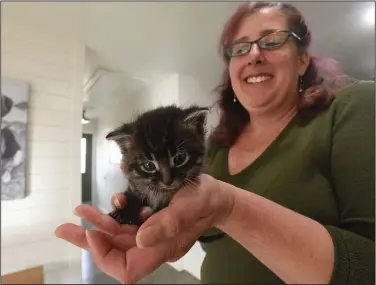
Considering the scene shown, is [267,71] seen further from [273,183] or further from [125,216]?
[125,216]

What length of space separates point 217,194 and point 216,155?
71 millimetres

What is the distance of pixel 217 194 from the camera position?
0.28 metres

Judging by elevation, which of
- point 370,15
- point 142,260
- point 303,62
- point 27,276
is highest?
point 370,15

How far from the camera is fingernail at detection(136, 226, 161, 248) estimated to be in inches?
9.6

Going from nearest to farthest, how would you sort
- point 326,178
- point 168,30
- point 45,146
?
point 326,178
point 45,146
point 168,30

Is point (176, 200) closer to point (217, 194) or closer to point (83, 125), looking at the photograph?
point (217, 194)

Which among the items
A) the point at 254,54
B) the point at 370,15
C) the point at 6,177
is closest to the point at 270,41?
the point at 254,54

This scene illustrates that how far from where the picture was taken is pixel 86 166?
1.12 feet

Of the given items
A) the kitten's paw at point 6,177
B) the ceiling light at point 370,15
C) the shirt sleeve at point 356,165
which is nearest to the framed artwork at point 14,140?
the kitten's paw at point 6,177

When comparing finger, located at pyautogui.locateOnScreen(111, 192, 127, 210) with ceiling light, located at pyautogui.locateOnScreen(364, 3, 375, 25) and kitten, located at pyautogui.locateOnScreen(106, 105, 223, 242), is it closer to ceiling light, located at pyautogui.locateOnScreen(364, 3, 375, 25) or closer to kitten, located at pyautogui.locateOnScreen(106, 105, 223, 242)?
kitten, located at pyautogui.locateOnScreen(106, 105, 223, 242)

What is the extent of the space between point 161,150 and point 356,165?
0.27m

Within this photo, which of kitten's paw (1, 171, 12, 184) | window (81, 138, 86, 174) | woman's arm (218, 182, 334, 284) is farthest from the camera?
kitten's paw (1, 171, 12, 184)

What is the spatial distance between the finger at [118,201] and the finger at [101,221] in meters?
0.02

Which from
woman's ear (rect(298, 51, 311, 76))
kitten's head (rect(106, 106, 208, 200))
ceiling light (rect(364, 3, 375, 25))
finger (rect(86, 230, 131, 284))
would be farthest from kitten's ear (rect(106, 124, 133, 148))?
ceiling light (rect(364, 3, 375, 25))
